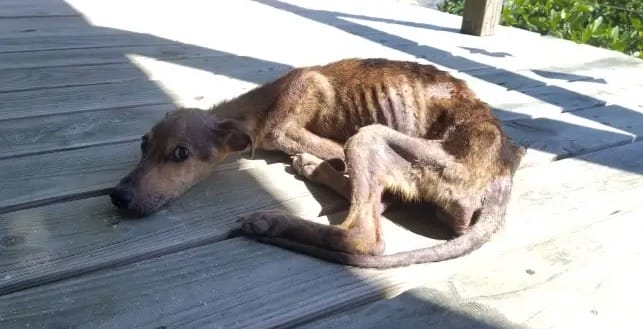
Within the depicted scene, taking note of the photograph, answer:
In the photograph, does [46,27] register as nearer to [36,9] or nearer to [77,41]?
[77,41]

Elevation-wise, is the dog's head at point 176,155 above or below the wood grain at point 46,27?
below

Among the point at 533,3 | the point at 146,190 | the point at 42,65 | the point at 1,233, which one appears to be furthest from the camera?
the point at 533,3

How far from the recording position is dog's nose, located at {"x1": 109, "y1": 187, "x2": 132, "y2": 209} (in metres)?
2.49

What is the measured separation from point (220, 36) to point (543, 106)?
289cm

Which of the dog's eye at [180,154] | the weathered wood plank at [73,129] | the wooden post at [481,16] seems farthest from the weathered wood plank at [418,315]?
the wooden post at [481,16]

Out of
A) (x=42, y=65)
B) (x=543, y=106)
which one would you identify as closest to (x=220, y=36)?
(x=42, y=65)

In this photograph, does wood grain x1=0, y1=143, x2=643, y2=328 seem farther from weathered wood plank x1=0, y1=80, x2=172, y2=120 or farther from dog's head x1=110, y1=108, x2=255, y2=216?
weathered wood plank x1=0, y1=80, x2=172, y2=120

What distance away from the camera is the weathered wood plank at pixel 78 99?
11.6 feet

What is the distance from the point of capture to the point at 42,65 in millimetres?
4266

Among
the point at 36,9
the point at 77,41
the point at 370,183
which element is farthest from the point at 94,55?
the point at 370,183

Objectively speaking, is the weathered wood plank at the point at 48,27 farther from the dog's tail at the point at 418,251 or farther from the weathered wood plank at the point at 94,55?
the dog's tail at the point at 418,251

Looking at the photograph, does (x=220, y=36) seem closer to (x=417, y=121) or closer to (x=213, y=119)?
(x=213, y=119)

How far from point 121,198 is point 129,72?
2076mm

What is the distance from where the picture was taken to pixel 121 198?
2.49 meters
